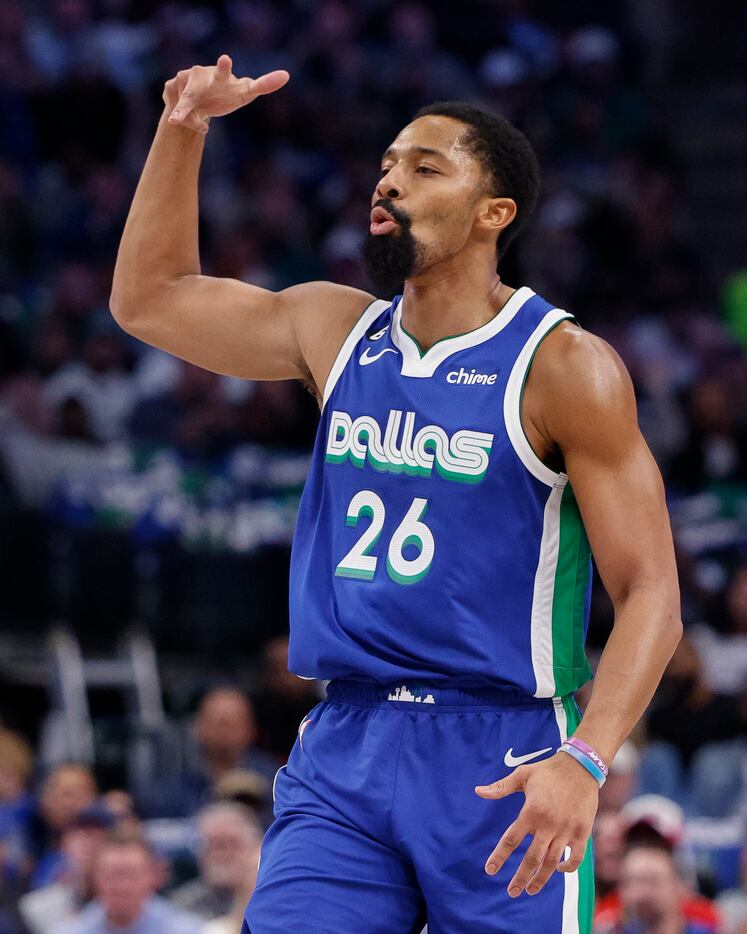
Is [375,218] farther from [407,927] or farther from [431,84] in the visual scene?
[431,84]

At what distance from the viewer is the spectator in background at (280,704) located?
9055 millimetres

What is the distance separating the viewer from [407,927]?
12.0ft

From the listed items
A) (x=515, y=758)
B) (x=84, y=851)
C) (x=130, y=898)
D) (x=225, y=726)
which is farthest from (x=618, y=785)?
(x=515, y=758)

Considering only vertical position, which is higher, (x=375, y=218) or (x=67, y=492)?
(x=375, y=218)

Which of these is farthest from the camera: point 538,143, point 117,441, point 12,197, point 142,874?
point 538,143

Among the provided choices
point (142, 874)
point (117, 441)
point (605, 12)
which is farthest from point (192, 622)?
point (605, 12)

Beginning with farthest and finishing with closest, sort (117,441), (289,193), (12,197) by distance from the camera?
(289,193) → (12,197) → (117,441)

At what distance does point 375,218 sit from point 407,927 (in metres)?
1.57

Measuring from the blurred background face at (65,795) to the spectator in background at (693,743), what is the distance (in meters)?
2.69

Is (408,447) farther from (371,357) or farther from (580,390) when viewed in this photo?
(580,390)

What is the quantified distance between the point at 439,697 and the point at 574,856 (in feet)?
1.68

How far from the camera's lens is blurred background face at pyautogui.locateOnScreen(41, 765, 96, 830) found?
27.2 ft

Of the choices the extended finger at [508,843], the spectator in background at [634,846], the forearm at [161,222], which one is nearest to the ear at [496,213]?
the forearm at [161,222]

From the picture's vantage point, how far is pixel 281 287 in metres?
13.1
